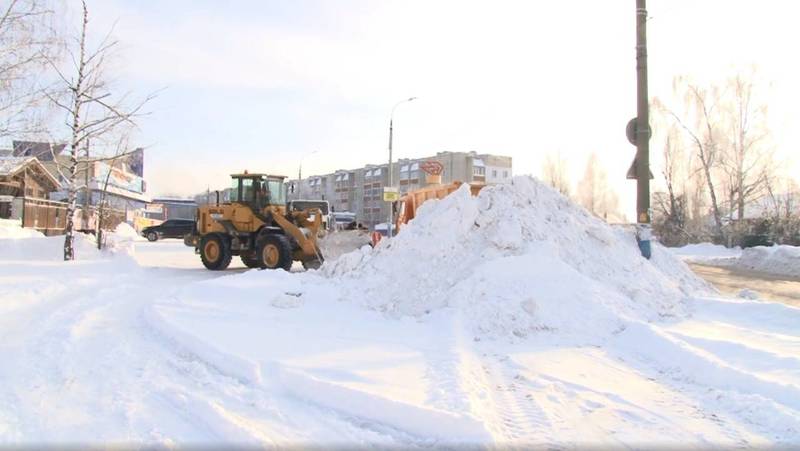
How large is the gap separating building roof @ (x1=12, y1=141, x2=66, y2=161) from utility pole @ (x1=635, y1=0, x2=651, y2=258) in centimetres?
1500

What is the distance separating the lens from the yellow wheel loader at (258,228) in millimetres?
16375

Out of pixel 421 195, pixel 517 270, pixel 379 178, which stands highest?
pixel 379 178

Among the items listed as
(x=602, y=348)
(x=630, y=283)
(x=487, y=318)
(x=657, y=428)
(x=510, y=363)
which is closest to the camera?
(x=657, y=428)

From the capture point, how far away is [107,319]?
8.48 metres

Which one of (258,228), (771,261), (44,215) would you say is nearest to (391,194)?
(258,228)

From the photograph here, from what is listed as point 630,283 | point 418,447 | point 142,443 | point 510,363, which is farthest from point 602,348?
point 142,443

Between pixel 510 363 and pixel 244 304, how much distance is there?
4.95 metres

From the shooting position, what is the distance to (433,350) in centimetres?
668

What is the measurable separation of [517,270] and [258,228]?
10.7 metres

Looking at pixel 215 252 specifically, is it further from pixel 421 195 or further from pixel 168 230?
pixel 168 230

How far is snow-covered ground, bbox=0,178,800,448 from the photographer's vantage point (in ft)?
14.2

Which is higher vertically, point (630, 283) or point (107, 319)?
point (630, 283)

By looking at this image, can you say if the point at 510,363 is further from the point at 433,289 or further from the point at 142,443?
the point at 142,443

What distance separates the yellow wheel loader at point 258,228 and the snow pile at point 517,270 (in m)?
4.56
